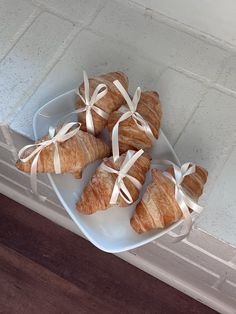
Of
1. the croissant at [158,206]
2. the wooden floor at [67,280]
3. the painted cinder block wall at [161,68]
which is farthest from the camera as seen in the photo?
the wooden floor at [67,280]

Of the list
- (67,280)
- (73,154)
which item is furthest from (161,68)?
(67,280)

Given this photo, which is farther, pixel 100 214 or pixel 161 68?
pixel 161 68

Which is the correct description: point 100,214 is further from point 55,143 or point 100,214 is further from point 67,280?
point 67,280

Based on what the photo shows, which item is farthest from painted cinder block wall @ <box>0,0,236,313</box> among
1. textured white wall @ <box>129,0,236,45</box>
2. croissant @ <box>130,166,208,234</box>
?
croissant @ <box>130,166,208,234</box>

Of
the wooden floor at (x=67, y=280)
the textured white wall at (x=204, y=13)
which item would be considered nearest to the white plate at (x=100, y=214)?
the textured white wall at (x=204, y=13)

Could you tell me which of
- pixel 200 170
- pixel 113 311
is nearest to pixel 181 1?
pixel 200 170

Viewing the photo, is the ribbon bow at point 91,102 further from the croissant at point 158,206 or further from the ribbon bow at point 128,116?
the croissant at point 158,206
